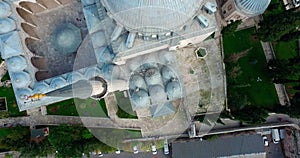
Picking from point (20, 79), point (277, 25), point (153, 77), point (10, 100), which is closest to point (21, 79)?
point (20, 79)

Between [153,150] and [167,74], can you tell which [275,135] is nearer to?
[153,150]

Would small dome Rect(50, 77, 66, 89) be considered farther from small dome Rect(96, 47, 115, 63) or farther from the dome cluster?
the dome cluster

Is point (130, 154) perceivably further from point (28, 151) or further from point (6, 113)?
point (6, 113)

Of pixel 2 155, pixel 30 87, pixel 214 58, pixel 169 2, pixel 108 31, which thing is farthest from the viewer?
pixel 2 155

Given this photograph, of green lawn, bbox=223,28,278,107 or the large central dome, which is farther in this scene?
green lawn, bbox=223,28,278,107

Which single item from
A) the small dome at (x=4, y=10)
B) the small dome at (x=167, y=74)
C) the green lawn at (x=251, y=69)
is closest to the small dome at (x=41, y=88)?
the small dome at (x=4, y=10)

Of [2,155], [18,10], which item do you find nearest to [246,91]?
[18,10]

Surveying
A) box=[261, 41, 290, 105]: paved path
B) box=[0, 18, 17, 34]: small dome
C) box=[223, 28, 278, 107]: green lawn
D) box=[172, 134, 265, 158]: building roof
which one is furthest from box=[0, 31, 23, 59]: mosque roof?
box=[261, 41, 290, 105]: paved path
